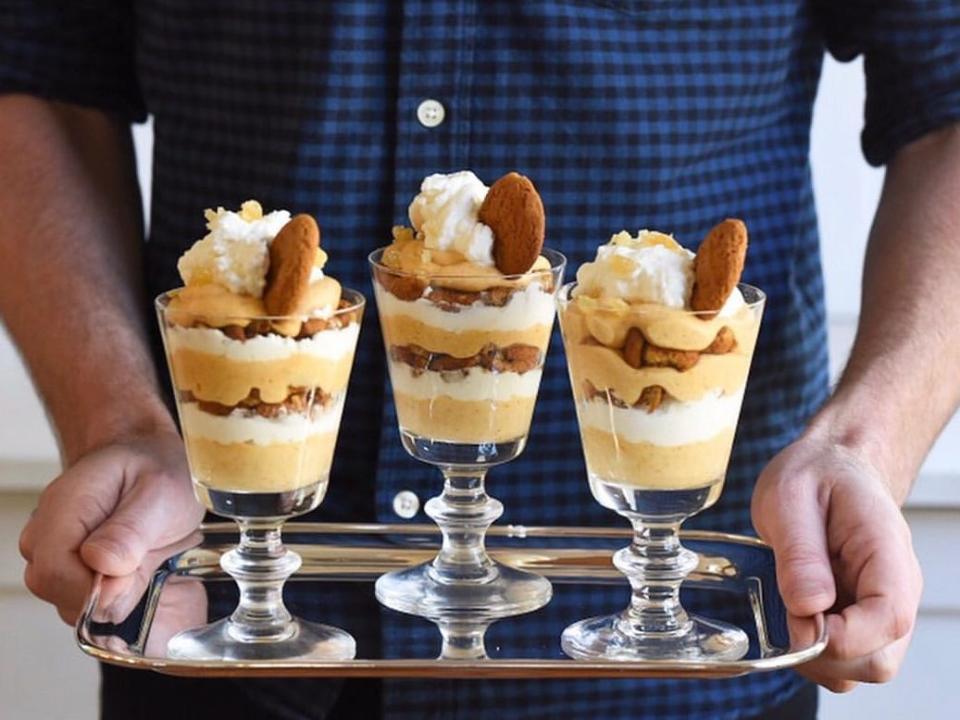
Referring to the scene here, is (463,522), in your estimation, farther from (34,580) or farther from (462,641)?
(34,580)

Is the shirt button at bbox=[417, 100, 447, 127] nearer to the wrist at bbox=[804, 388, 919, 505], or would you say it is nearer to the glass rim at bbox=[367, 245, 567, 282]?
the glass rim at bbox=[367, 245, 567, 282]

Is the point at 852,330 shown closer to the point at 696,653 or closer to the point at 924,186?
the point at 924,186

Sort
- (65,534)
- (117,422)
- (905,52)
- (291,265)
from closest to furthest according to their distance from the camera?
(291,265) → (65,534) → (117,422) → (905,52)

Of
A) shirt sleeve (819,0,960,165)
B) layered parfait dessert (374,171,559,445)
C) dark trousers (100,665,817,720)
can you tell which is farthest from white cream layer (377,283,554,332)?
shirt sleeve (819,0,960,165)

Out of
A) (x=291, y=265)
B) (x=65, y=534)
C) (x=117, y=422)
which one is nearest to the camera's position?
(x=291, y=265)

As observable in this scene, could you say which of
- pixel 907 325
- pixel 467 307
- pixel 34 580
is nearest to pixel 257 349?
pixel 467 307
